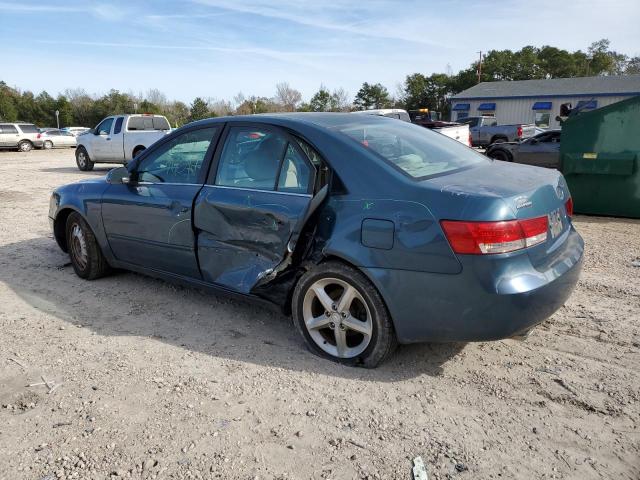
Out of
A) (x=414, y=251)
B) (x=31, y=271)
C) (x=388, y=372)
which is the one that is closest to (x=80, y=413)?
(x=388, y=372)

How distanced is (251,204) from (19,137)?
29.5 metres

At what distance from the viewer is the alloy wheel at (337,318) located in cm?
322

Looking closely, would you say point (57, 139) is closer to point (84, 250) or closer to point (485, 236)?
point (84, 250)

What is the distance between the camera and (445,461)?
2.43m

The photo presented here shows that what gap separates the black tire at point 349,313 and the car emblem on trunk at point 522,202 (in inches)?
37.2

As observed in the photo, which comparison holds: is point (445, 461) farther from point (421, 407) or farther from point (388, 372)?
point (388, 372)

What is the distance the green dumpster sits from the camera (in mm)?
7285

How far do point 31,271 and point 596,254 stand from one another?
20.7 feet

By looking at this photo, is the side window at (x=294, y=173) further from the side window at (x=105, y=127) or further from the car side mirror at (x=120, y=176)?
the side window at (x=105, y=127)

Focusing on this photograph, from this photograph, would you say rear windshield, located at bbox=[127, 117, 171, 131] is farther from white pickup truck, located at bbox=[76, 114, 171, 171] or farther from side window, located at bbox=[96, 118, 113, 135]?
side window, located at bbox=[96, 118, 113, 135]

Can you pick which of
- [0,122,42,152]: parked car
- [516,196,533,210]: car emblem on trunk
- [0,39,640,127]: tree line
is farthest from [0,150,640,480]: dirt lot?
[0,39,640,127]: tree line

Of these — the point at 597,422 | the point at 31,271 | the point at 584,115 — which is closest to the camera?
the point at 597,422

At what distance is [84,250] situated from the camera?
512 cm

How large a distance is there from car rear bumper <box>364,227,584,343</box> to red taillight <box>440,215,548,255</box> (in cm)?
4
